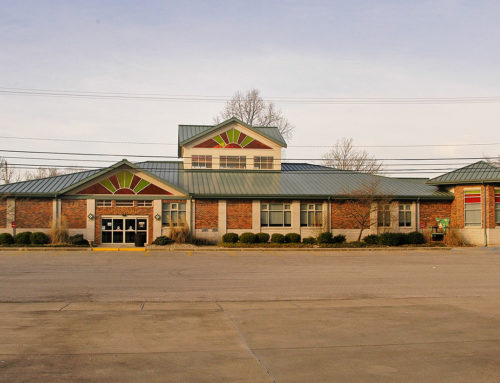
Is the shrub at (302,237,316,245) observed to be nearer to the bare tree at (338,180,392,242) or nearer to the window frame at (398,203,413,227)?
the bare tree at (338,180,392,242)

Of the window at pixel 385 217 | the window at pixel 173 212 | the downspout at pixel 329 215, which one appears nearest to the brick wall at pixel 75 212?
the window at pixel 173 212

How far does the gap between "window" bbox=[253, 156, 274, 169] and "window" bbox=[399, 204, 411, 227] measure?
35.8ft

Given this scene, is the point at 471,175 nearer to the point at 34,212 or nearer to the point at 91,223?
the point at 91,223

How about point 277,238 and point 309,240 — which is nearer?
point 277,238

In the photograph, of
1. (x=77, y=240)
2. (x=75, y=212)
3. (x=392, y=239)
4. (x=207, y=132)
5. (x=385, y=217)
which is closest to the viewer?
(x=77, y=240)

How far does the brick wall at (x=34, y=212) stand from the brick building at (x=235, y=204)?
63 millimetres

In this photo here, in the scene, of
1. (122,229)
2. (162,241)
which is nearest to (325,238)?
(162,241)

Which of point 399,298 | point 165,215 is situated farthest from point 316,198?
point 399,298

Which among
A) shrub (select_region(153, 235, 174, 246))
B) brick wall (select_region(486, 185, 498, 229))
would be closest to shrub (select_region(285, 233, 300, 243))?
shrub (select_region(153, 235, 174, 246))

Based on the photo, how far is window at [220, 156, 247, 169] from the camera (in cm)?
4172

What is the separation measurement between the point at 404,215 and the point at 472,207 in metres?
4.66

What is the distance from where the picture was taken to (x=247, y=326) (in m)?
10.0

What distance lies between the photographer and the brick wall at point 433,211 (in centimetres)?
3831

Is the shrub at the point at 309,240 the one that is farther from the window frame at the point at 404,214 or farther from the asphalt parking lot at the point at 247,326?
the asphalt parking lot at the point at 247,326
